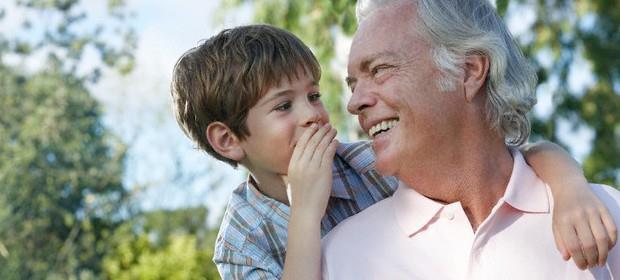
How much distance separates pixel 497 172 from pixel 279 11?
6.21 meters

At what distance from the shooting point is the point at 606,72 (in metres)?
13.5

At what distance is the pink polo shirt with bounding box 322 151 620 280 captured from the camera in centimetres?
234

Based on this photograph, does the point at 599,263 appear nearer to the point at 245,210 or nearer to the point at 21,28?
the point at 245,210

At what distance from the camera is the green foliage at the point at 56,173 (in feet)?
49.7

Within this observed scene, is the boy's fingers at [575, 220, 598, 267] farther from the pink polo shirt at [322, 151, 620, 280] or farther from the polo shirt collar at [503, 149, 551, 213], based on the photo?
the polo shirt collar at [503, 149, 551, 213]

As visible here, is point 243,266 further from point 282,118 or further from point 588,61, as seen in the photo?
point 588,61

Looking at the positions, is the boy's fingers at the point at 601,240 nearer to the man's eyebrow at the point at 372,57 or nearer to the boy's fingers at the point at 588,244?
the boy's fingers at the point at 588,244

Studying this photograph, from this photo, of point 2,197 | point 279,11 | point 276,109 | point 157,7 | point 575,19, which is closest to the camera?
point 276,109

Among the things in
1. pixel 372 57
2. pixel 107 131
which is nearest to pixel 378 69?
pixel 372 57

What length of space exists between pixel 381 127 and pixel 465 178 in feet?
0.79

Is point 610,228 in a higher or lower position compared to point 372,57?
lower

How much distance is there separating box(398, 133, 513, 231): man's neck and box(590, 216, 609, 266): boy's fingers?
292 mm

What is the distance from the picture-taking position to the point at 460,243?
2.40 meters

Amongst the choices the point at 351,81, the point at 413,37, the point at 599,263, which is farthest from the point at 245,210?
the point at 599,263
